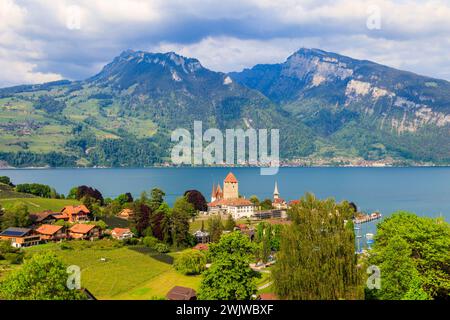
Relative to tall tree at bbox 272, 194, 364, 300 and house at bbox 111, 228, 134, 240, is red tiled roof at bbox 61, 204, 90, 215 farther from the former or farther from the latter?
tall tree at bbox 272, 194, 364, 300

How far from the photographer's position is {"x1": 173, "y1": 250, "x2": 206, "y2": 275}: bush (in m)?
45.1

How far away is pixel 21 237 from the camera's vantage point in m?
55.2

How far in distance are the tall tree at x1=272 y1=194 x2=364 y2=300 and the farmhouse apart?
170ft

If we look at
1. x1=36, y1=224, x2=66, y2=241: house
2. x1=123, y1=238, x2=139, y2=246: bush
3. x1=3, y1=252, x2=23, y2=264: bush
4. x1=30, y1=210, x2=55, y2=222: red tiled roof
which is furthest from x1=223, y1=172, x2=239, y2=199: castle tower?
x1=3, y1=252, x2=23, y2=264: bush

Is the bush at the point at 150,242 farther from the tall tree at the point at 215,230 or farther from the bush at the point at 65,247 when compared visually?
the bush at the point at 65,247

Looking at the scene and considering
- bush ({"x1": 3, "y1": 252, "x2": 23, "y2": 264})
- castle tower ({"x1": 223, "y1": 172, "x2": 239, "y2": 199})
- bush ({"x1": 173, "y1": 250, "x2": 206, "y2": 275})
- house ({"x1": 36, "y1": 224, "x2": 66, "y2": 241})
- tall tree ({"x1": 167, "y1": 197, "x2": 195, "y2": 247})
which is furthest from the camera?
castle tower ({"x1": 223, "y1": 172, "x2": 239, "y2": 199})

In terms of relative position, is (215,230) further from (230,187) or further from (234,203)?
(230,187)

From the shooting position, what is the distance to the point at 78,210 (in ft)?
233

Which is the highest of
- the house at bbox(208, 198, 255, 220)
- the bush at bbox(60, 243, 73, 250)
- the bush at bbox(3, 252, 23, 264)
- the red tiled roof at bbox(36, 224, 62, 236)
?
the red tiled roof at bbox(36, 224, 62, 236)

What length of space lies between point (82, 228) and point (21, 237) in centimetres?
839

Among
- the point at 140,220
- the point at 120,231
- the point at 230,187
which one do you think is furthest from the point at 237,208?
the point at 120,231
